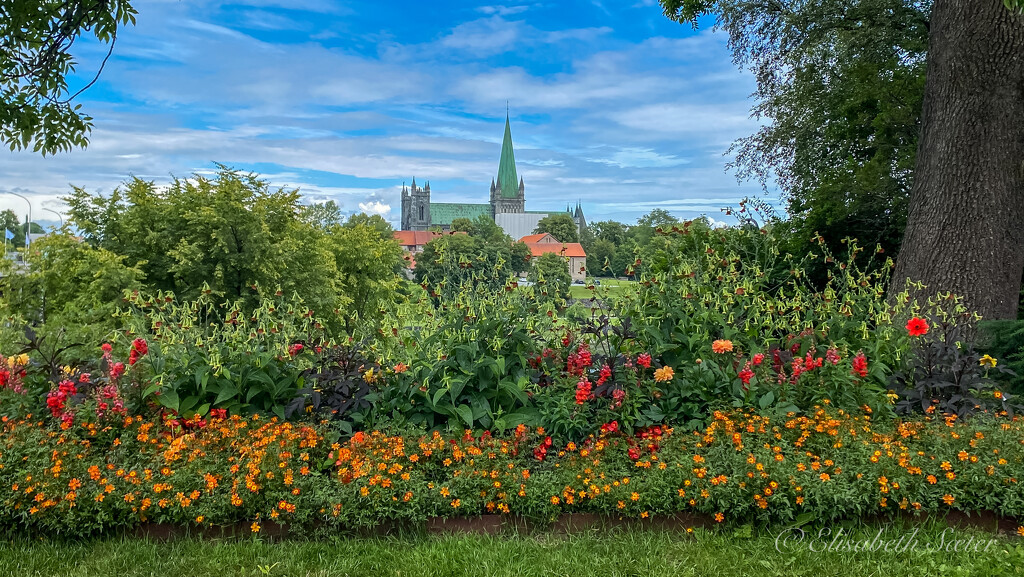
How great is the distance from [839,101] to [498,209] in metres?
82.3

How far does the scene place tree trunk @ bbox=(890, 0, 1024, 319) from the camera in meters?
5.36

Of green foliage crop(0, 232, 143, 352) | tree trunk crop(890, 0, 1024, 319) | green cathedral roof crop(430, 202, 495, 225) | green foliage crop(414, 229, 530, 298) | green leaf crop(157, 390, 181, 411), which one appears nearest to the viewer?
green leaf crop(157, 390, 181, 411)

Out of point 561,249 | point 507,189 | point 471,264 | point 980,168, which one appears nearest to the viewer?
point 561,249

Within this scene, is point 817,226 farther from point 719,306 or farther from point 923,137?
point 719,306

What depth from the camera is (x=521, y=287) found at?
3.67 meters

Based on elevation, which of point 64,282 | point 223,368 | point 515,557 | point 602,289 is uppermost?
point 64,282

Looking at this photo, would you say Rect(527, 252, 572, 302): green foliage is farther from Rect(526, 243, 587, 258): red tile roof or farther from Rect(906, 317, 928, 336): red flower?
Rect(906, 317, 928, 336): red flower

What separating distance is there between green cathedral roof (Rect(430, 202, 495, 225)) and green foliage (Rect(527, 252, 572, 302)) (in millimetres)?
90026

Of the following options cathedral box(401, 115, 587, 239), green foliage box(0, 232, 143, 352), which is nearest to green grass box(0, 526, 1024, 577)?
green foliage box(0, 232, 143, 352)

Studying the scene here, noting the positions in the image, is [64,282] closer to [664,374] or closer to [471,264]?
[471,264]

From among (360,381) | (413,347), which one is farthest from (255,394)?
(413,347)

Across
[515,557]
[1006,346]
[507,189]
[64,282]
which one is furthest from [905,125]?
Result: [507,189]

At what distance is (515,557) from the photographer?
2.61 metres

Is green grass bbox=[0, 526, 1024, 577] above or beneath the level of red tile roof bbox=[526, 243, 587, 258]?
beneath
